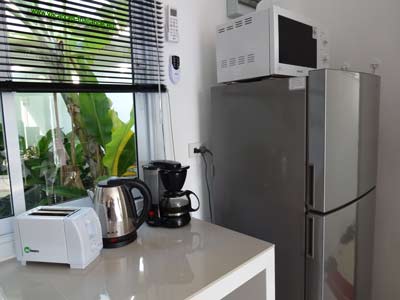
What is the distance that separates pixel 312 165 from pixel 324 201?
0.52 feet

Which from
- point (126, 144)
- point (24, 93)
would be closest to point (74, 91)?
point (24, 93)

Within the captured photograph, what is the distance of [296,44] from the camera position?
4.78ft

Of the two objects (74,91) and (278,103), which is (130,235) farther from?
(278,103)

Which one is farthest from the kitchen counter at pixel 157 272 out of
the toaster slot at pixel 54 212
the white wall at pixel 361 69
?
the white wall at pixel 361 69

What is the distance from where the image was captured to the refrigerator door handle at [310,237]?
4.12 feet

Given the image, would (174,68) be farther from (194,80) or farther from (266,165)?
(266,165)

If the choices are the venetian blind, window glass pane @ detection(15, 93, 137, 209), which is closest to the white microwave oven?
the venetian blind

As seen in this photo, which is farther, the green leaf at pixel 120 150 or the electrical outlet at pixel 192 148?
the electrical outlet at pixel 192 148

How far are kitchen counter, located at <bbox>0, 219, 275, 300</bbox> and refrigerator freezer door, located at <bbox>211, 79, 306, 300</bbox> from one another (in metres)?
0.30

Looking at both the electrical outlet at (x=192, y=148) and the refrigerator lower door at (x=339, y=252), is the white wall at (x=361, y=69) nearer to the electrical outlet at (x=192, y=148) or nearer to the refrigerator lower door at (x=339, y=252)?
the electrical outlet at (x=192, y=148)

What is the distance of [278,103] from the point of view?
134cm

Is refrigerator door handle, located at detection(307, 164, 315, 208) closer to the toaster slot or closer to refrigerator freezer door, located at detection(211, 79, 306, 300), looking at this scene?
refrigerator freezer door, located at detection(211, 79, 306, 300)

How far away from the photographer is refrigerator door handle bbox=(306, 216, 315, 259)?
1255 mm

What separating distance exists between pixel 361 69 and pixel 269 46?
854mm
